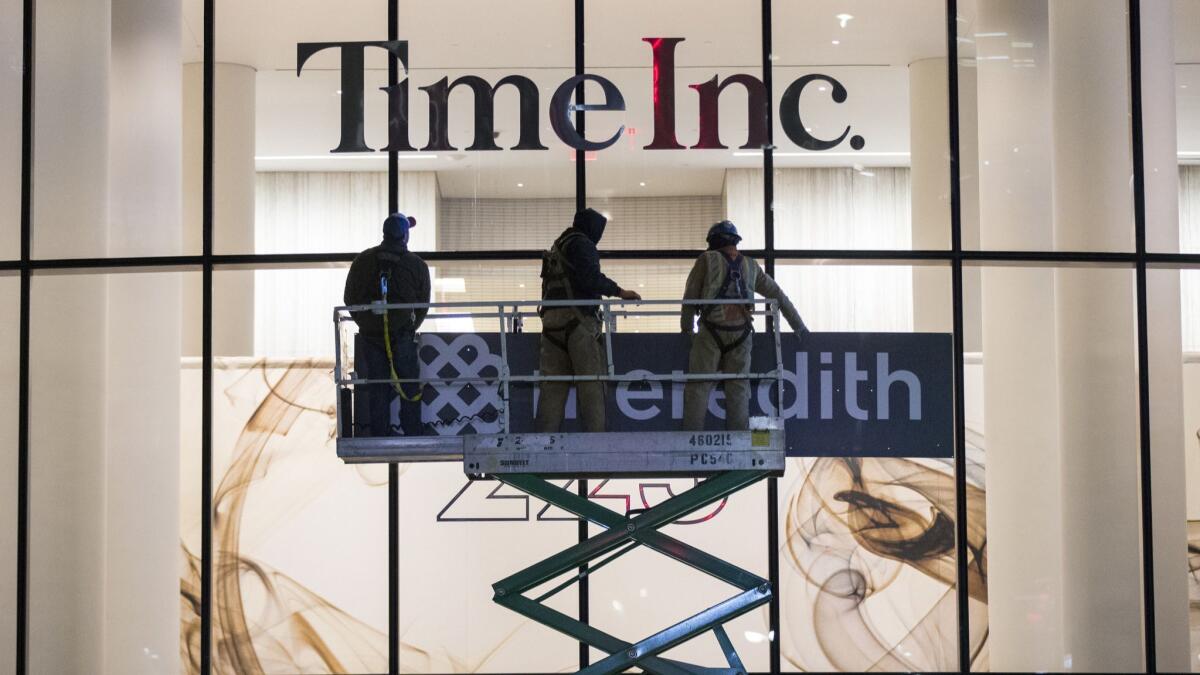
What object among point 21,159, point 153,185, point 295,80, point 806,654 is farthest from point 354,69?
point 806,654

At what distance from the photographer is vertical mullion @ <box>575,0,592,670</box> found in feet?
37.3

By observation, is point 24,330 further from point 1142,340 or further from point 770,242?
point 1142,340

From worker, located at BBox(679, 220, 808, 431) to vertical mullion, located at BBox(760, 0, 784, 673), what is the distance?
2263 mm

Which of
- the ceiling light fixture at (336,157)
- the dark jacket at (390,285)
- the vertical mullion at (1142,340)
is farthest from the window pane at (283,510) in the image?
the vertical mullion at (1142,340)

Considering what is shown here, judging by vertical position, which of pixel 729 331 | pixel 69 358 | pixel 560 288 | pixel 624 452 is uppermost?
pixel 560 288

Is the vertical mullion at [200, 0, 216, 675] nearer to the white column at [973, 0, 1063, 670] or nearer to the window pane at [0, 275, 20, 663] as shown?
the window pane at [0, 275, 20, 663]

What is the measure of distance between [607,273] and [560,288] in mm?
2526

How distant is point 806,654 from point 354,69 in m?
6.69

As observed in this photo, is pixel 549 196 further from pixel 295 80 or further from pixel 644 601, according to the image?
pixel 644 601

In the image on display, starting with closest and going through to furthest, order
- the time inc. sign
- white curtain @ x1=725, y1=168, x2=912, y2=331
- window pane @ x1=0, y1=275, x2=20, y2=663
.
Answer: white curtain @ x1=725, y1=168, x2=912, y2=331, the time inc. sign, window pane @ x1=0, y1=275, x2=20, y2=663

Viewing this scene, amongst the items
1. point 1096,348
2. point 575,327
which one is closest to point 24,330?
point 575,327

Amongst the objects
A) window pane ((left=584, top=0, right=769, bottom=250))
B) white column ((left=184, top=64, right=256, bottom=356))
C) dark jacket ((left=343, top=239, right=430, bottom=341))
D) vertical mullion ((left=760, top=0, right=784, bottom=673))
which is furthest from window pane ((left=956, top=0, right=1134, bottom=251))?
white column ((left=184, top=64, right=256, bottom=356))

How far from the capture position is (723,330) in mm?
9047

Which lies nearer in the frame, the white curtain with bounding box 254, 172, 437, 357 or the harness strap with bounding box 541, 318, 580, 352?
the harness strap with bounding box 541, 318, 580, 352
